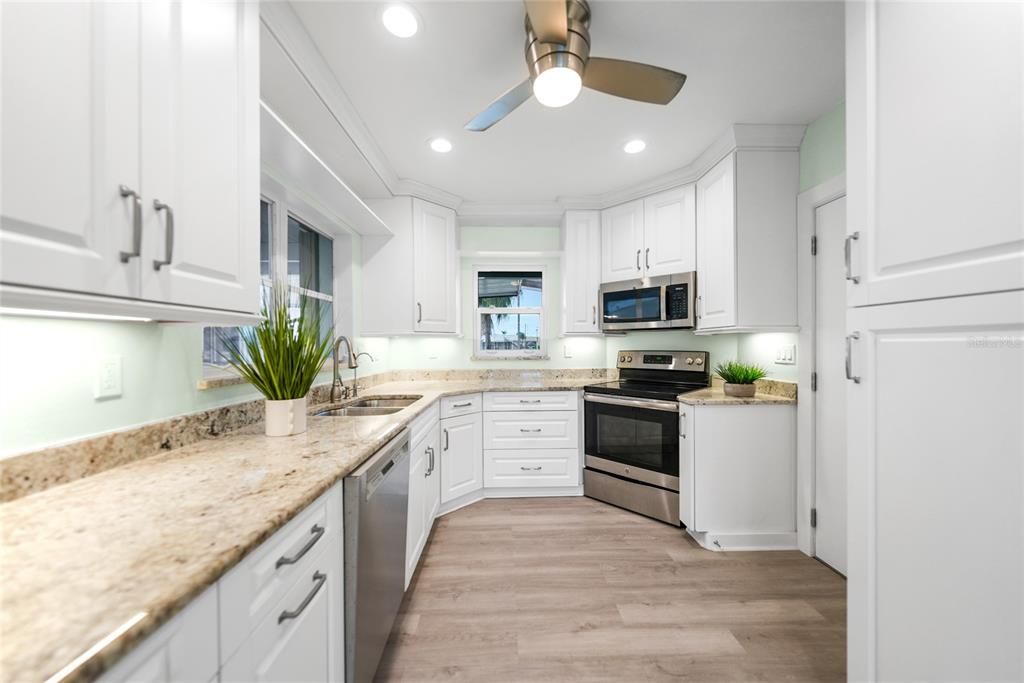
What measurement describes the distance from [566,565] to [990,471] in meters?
1.72

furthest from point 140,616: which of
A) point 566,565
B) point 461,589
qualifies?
point 566,565

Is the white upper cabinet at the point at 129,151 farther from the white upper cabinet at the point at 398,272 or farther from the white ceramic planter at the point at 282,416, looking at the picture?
the white upper cabinet at the point at 398,272

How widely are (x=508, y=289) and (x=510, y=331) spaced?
401 millimetres

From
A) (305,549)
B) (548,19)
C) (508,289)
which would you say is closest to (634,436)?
(508,289)

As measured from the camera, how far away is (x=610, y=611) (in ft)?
5.58

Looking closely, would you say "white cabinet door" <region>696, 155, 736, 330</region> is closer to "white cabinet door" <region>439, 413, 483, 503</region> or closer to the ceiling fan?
the ceiling fan

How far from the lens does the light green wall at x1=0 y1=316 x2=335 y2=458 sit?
83cm

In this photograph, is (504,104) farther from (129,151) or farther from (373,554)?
(373,554)

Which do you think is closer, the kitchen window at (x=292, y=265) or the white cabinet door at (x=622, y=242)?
the kitchen window at (x=292, y=265)

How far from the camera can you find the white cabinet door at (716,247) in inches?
90.0

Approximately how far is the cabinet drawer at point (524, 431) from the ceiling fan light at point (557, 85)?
2122 millimetres

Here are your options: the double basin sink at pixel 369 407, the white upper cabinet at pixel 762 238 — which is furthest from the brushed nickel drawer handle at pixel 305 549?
the white upper cabinet at pixel 762 238

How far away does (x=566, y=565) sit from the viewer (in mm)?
2045

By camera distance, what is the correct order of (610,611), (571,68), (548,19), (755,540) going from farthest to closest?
1. (755,540)
2. (610,611)
3. (571,68)
4. (548,19)
